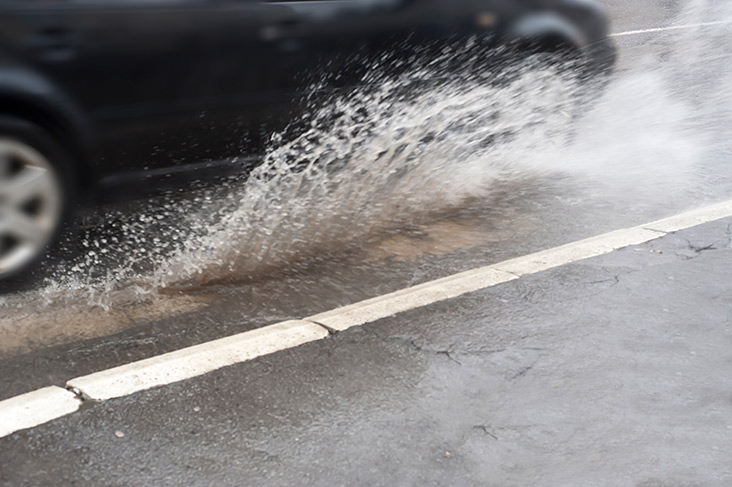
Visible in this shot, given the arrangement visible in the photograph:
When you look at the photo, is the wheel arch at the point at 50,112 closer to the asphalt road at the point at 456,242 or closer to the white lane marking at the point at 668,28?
the asphalt road at the point at 456,242

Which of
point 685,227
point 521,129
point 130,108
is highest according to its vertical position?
point 130,108

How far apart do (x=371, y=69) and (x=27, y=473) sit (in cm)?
315

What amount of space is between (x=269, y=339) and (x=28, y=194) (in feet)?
4.39

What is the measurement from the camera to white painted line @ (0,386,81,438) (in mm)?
3139

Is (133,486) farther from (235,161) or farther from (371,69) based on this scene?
(371,69)

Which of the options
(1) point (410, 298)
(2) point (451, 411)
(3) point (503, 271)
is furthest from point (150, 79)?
(2) point (451, 411)

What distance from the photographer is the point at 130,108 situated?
14.9 feet

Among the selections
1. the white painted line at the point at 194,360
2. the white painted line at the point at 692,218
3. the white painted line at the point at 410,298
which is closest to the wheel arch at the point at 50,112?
the white painted line at the point at 194,360

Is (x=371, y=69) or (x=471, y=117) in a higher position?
(x=371, y=69)

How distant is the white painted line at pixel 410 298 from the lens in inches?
160

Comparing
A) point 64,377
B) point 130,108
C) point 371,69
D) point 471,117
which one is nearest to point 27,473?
point 64,377

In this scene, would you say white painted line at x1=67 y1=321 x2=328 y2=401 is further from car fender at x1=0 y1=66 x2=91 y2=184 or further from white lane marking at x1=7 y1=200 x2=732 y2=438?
car fender at x1=0 y1=66 x2=91 y2=184

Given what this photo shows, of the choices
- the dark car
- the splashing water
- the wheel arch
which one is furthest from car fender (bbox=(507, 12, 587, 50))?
the wheel arch

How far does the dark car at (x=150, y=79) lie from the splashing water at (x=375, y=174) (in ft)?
0.72
